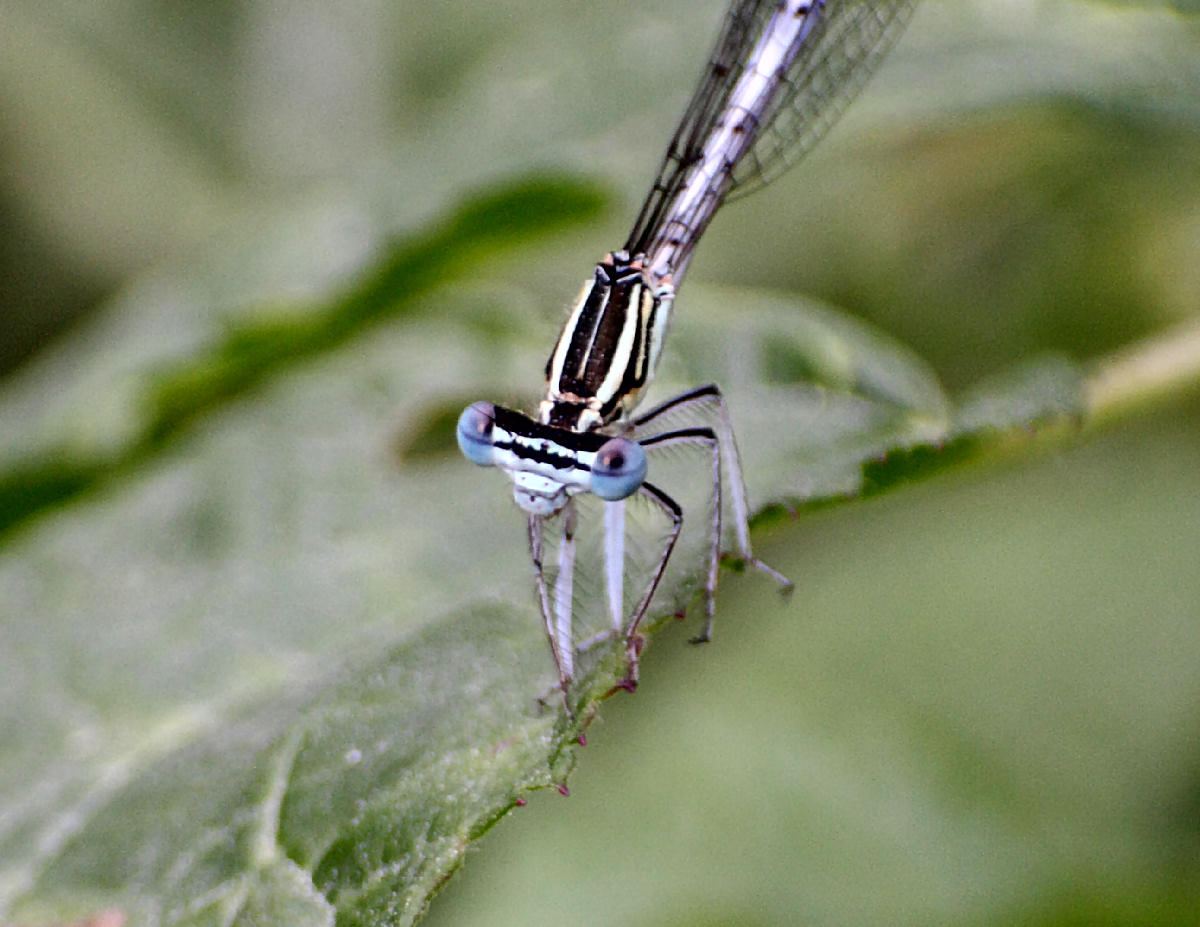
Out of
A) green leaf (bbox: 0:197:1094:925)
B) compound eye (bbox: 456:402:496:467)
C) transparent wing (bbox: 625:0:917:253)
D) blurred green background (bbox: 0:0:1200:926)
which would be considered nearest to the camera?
green leaf (bbox: 0:197:1094:925)

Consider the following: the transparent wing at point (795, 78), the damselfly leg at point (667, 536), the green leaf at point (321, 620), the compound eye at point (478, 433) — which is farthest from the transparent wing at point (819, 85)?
the compound eye at point (478, 433)

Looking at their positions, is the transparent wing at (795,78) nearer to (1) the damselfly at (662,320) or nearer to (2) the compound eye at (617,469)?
(1) the damselfly at (662,320)

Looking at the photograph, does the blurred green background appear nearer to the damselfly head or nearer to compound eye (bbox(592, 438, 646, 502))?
the damselfly head

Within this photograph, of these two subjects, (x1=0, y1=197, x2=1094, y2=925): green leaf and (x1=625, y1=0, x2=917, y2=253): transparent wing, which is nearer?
(x1=0, y1=197, x2=1094, y2=925): green leaf

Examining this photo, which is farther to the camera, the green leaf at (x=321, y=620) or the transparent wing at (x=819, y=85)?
the transparent wing at (x=819, y=85)

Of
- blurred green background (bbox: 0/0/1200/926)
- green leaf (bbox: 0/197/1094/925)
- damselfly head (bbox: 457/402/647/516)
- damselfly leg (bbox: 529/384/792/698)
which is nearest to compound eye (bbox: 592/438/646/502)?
damselfly head (bbox: 457/402/647/516)

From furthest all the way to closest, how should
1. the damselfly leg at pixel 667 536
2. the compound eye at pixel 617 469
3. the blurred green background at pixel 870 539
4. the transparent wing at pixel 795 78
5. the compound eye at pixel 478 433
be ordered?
1. the transparent wing at pixel 795 78
2. the blurred green background at pixel 870 539
3. the compound eye at pixel 478 433
4. the compound eye at pixel 617 469
5. the damselfly leg at pixel 667 536

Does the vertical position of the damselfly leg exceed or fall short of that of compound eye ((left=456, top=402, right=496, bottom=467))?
it falls short

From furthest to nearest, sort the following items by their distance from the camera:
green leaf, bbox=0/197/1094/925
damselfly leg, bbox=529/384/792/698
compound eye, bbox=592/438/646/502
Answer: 1. compound eye, bbox=592/438/646/502
2. damselfly leg, bbox=529/384/792/698
3. green leaf, bbox=0/197/1094/925
